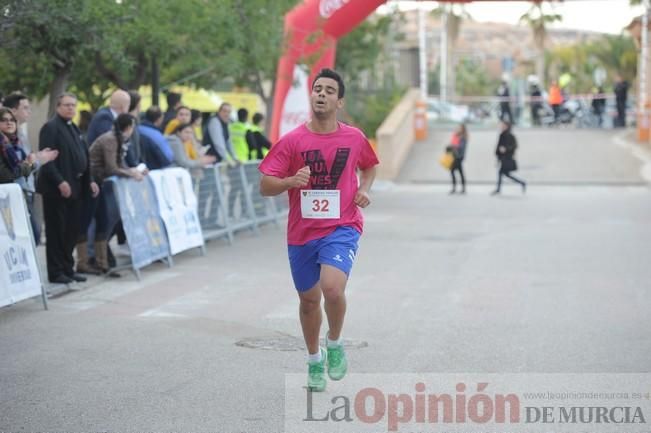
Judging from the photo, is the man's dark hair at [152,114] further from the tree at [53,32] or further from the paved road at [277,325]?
the paved road at [277,325]

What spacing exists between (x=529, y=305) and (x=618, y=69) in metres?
54.9

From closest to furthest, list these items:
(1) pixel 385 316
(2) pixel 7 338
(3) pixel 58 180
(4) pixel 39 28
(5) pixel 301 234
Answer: (5) pixel 301 234
(2) pixel 7 338
(1) pixel 385 316
(3) pixel 58 180
(4) pixel 39 28

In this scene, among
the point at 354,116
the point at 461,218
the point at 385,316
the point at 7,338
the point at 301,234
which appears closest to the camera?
the point at 301,234

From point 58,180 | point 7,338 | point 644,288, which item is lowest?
point 644,288

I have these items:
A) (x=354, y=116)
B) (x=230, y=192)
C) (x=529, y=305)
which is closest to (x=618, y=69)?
(x=354, y=116)

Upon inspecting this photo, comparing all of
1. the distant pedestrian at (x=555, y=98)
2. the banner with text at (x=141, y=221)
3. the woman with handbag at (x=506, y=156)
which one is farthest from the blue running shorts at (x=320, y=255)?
the distant pedestrian at (x=555, y=98)

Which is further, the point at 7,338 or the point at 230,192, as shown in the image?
the point at 230,192

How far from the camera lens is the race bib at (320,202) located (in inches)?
281

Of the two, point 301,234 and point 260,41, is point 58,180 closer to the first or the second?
point 301,234

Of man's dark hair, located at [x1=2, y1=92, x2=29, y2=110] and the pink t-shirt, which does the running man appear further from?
man's dark hair, located at [x1=2, y1=92, x2=29, y2=110]

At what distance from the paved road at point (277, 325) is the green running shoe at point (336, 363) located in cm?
34

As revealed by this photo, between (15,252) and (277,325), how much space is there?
7.68 ft

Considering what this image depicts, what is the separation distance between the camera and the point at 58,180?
11.6m

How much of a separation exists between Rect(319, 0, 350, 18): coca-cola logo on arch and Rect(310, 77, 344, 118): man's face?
603 inches
